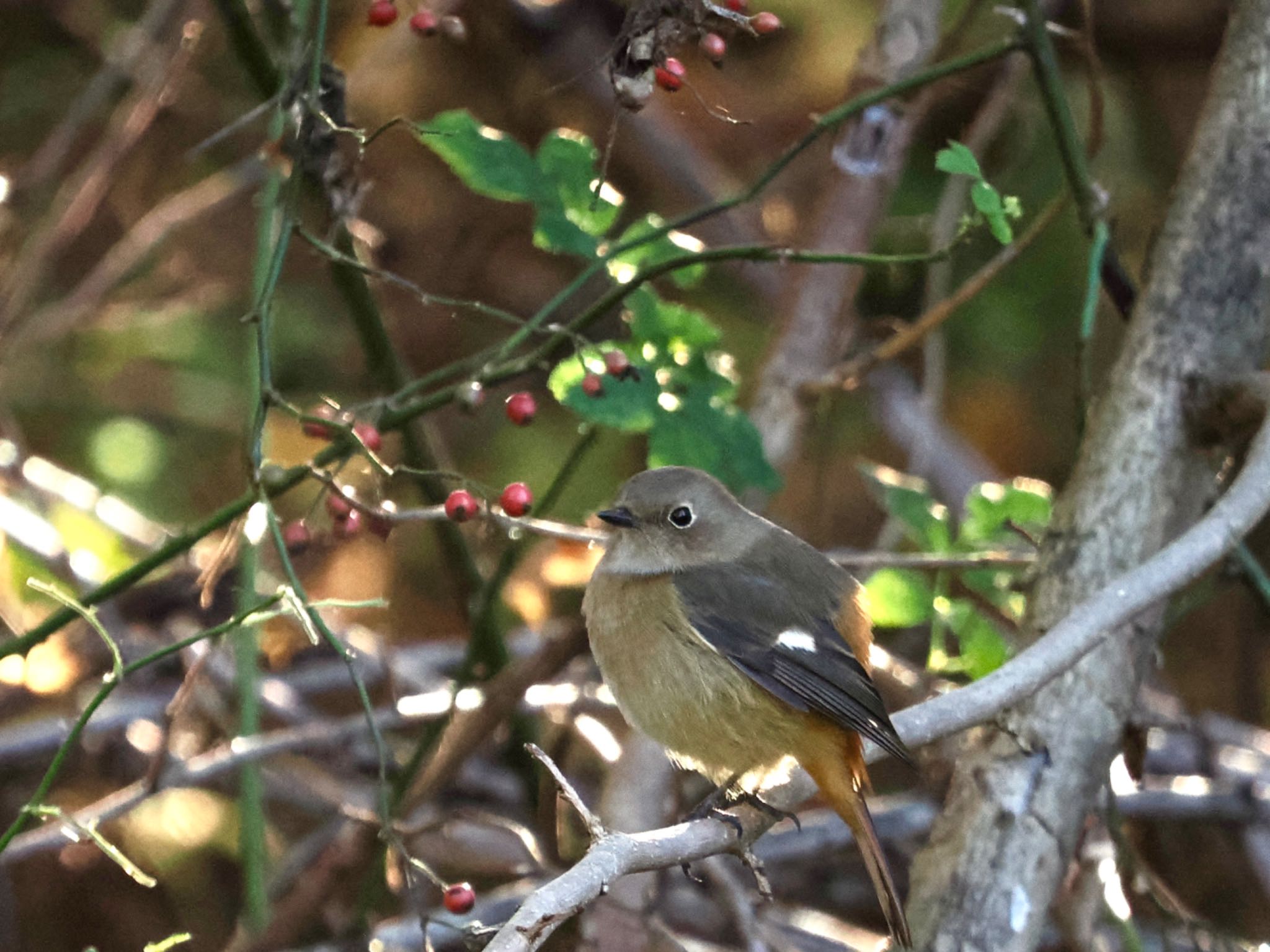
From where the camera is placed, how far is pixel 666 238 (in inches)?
112

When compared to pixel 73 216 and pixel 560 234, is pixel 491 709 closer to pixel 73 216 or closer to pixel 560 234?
pixel 560 234

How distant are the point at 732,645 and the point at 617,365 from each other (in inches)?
30.7

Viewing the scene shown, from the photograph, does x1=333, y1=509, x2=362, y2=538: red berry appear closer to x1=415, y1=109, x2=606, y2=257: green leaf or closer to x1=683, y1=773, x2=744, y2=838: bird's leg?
x1=415, y1=109, x2=606, y2=257: green leaf

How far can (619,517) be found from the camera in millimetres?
3123

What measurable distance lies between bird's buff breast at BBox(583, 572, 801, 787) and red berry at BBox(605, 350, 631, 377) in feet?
2.38

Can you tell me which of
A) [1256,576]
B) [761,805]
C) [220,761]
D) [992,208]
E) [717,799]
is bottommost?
[220,761]

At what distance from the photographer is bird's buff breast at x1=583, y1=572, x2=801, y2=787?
282 centimetres

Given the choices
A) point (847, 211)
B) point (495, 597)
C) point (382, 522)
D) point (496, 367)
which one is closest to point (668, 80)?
point (496, 367)

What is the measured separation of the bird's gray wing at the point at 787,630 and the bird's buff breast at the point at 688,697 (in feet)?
0.14

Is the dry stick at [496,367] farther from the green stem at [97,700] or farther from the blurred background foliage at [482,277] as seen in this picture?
the blurred background foliage at [482,277]

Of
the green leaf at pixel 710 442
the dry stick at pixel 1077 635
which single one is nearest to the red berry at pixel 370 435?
the green leaf at pixel 710 442

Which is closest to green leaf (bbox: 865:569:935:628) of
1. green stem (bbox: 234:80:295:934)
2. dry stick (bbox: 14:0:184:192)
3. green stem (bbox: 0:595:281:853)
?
green stem (bbox: 234:80:295:934)

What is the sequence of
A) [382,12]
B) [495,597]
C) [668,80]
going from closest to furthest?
[668,80] < [382,12] < [495,597]

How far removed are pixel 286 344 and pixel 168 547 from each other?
8.88ft
